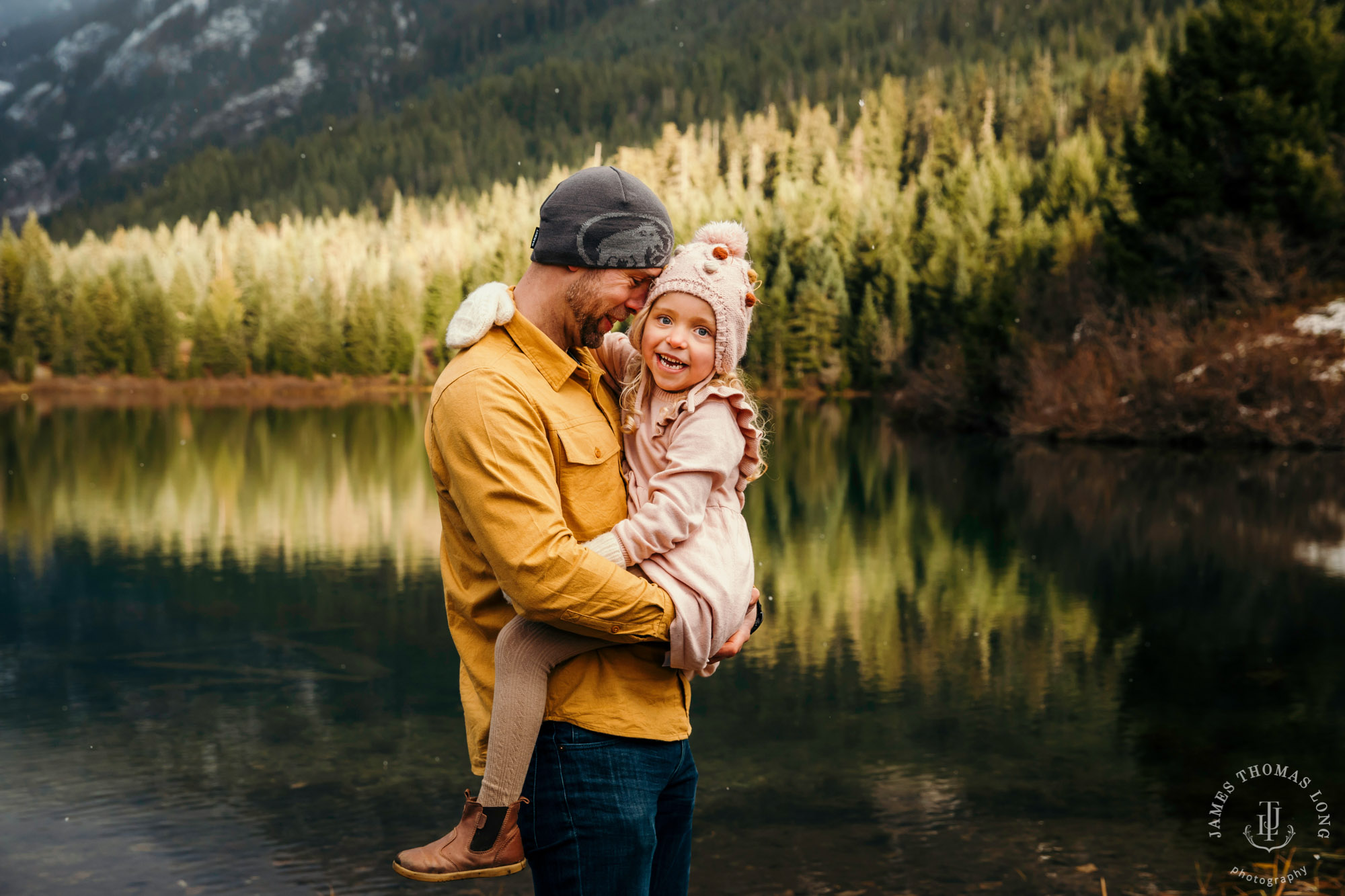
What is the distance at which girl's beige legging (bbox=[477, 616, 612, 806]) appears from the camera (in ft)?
9.68

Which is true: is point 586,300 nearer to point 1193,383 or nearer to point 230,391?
point 1193,383

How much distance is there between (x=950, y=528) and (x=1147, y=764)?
11.6 m

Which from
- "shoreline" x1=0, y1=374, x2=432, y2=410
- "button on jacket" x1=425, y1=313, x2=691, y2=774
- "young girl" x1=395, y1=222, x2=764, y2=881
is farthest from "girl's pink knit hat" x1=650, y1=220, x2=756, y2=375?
"shoreline" x1=0, y1=374, x2=432, y2=410

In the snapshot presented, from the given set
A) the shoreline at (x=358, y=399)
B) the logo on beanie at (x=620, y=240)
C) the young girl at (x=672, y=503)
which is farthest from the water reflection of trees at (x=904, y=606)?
the logo on beanie at (x=620, y=240)

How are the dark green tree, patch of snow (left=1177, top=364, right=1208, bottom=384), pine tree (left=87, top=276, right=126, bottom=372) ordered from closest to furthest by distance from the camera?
1. patch of snow (left=1177, top=364, right=1208, bottom=384)
2. the dark green tree
3. pine tree (left=87, top=276, right=126, bottom=372)

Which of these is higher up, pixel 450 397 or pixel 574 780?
pixel 450 397

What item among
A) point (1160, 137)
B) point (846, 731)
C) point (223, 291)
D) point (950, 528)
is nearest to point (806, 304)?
point (1160, 137)

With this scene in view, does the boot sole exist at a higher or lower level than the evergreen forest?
lower

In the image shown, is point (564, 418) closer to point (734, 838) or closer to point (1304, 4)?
point (734, 838)

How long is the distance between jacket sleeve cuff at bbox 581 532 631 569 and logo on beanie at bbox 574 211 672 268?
0.68 m

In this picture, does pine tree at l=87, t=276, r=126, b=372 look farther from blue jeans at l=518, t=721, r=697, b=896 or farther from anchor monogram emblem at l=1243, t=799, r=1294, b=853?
blue jeans at l=518, t=721, r=697, b=896

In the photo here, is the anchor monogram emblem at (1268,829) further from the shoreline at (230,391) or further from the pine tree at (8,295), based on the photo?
the pine tree at (8,295)

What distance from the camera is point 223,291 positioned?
97.6 meters

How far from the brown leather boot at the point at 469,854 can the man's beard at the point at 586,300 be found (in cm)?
120
